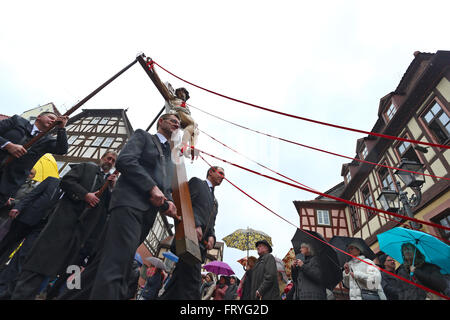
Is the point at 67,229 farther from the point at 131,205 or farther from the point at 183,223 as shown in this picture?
the point at 183,223

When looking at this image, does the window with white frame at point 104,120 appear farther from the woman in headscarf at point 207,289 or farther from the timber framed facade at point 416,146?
the timber framed facade at point 416,146

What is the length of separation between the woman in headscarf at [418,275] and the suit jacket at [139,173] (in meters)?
3.78

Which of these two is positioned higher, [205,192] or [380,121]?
[380,121]

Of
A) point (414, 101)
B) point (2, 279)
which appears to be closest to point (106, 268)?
point (2, 279)

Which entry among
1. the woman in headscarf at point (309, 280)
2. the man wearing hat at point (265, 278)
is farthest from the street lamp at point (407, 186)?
the man wearing hat at point (265, 278)

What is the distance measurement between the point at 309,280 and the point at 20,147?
4.35 meters

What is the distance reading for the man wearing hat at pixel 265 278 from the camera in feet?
11.1

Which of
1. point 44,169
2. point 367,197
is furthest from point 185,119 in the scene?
point 367,197

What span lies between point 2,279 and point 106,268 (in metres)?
2.31

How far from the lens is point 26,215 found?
283 cm

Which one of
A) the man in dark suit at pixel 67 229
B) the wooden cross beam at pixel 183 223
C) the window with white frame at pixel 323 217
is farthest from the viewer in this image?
the window with white frame at pixel 323 217
